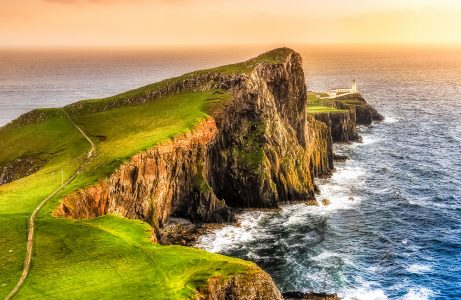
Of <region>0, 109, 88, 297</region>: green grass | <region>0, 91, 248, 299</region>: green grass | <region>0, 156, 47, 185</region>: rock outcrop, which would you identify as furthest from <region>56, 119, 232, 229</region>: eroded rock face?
<region>0, 156, 47, 185</region>: rock outcrop

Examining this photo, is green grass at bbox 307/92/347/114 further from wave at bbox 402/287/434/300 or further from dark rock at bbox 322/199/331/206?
wave at bbox 402/287/434/300

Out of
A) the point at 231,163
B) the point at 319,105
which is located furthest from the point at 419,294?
the point at 319,105

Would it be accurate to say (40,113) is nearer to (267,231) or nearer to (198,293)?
(267,231)

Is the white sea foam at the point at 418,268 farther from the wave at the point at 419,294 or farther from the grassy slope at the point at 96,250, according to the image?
the grassy slope at the point at 96,250

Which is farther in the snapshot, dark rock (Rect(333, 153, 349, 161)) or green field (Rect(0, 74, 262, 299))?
dark rock (Rect(333, 153, 349, 161))

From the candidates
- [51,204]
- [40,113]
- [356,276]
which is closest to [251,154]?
[356,276]

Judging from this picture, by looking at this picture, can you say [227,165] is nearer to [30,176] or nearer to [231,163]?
[231,163]
